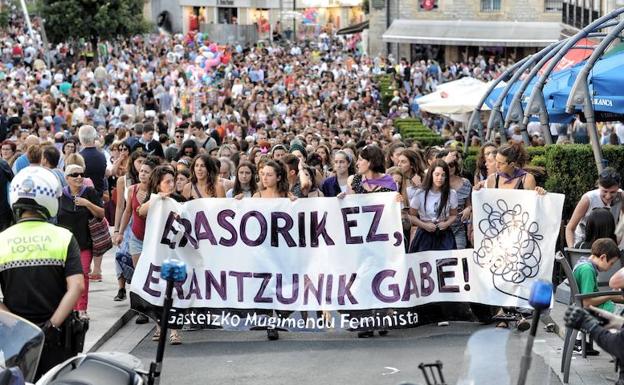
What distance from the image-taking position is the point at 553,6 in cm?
6481

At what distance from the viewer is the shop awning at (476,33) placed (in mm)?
62938

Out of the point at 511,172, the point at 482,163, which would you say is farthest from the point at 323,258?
the point at 482,163

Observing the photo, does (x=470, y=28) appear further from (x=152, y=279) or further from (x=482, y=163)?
(x=152, y=279)

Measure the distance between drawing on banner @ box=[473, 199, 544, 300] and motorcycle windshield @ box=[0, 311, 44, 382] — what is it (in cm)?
615

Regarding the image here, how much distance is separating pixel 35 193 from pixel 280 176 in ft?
16.4

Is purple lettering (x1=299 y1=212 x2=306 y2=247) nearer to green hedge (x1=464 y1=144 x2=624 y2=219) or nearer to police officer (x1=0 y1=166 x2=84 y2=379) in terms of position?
green hedge (x1=464 y1=144 x2=624 y2=219)

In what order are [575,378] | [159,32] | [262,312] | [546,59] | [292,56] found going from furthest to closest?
[159,32] < [292,56] < [546,59] < [262,312] < [575,378]

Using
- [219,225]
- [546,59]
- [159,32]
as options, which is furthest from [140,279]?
[159,32]

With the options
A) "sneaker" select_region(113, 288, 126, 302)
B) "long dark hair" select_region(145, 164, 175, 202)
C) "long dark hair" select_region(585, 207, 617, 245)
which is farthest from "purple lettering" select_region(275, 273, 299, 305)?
"long dark hair" select_region(585, 207, 617, 245)

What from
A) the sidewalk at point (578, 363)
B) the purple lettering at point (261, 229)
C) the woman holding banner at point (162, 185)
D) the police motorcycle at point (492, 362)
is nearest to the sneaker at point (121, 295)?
the woman holding banner at point (162, 185)

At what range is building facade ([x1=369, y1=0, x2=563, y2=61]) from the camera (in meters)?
63.4

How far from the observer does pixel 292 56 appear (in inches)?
2420

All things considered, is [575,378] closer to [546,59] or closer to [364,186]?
[364,186]

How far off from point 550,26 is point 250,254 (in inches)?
2110
